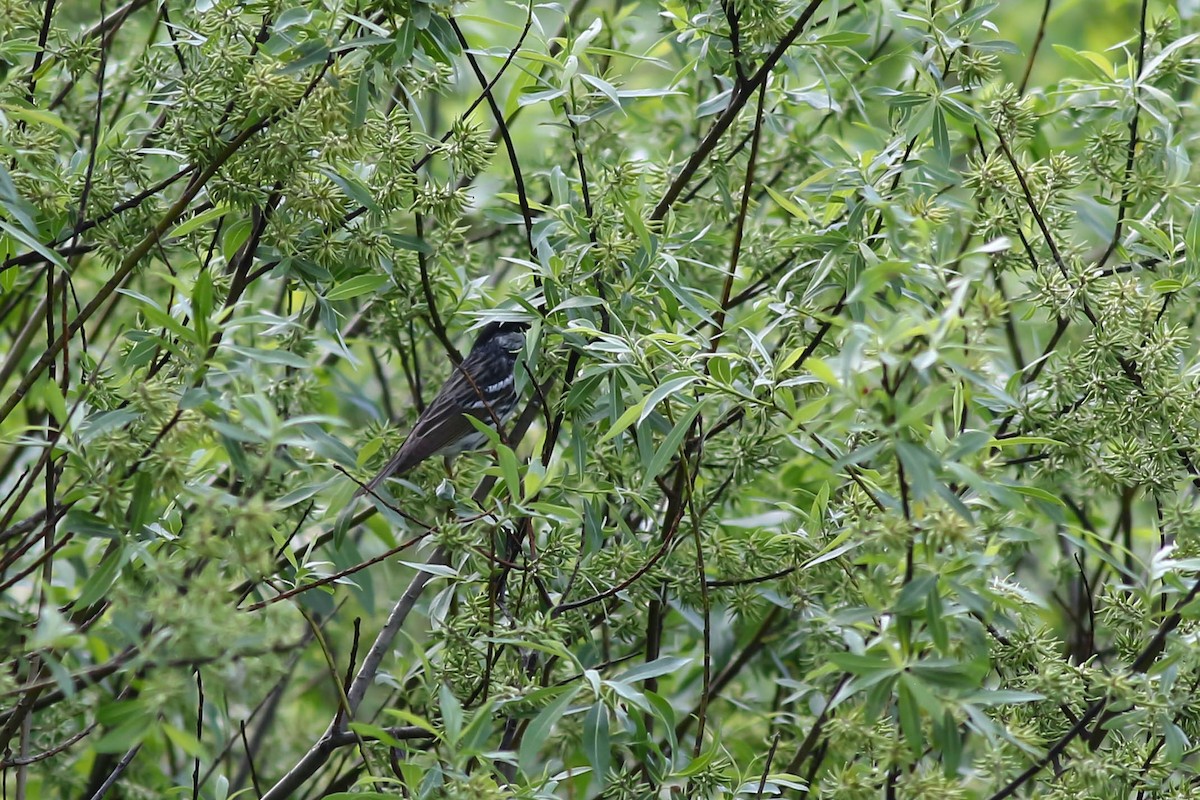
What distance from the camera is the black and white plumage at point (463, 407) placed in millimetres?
3246

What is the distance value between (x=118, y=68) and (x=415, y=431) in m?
1.63

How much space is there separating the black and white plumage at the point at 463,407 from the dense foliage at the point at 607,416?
0.24 ft

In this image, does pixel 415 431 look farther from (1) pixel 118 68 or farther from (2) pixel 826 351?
(1) pixel 118 68

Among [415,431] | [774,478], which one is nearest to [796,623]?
[774,478]

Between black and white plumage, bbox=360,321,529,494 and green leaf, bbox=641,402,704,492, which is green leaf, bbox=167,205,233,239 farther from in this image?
green leaf, bbox=641,402,704,492

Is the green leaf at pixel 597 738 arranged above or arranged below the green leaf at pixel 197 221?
below

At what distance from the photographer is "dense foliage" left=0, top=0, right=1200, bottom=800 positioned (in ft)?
6.75

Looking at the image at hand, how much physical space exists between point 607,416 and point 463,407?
857mm

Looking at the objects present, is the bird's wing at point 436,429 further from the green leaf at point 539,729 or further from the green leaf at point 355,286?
the green leaf at point 539,729

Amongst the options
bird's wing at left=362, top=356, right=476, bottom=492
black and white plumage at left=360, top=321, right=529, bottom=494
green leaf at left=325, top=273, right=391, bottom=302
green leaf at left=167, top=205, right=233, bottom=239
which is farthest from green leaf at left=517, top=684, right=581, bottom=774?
green leaf at left=167, top=205, right=233, bottom=239

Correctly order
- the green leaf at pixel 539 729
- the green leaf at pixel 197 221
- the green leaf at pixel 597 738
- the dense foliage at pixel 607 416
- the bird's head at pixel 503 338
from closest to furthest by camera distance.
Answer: the dense foliage at pixel 607 416 < the green leaf at pixel 539 729 < the green leaf at pixel 597 738 < the green leaf at pixel 197 221 < the bird's head at pixel 503 338

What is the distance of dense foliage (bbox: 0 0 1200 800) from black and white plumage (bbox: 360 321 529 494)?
0.24ft

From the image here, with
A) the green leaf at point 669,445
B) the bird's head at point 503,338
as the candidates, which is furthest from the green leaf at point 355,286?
the bird's head at point 503,338

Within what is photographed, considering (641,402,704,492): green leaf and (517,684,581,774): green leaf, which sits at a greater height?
(641,402,704,492): green leaf
